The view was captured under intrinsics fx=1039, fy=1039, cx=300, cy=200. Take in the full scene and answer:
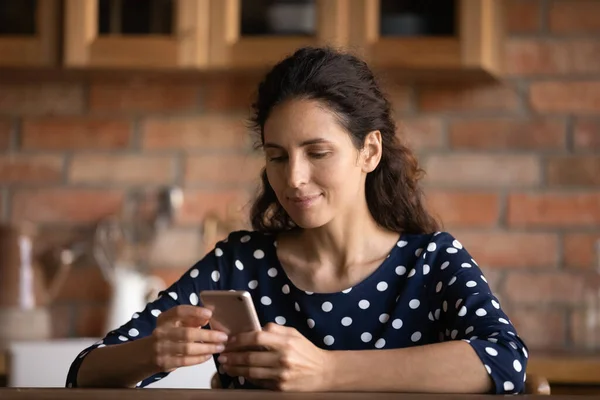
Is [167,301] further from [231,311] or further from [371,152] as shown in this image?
[371,152]

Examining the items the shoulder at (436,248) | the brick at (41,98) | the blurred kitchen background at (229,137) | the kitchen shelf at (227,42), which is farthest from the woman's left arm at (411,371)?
the brick at (41,98)

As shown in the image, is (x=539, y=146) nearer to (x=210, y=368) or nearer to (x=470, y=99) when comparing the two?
(x=470, y=99)

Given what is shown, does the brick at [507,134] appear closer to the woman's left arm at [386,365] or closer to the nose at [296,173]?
the nose at [296,173]

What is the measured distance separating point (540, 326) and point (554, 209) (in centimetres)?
31

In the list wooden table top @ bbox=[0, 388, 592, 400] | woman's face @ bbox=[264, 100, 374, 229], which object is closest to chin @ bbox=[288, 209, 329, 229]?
woman's face @ bbox=[264, 100, 374, 229]

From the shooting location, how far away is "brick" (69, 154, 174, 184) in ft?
9.53

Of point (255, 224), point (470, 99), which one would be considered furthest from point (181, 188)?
point (255, 224)

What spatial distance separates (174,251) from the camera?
2896 millimetres

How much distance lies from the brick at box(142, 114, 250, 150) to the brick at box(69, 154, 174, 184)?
0.05 m

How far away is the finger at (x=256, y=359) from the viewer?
4.50 feet

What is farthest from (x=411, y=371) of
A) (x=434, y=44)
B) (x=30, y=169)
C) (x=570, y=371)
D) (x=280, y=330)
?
(x=30, y=169)

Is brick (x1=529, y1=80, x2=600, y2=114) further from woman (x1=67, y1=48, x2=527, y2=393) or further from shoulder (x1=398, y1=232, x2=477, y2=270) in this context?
shoulder (x1=398, y1=232, x2=477, y2=270)

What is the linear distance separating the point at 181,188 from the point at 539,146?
0.98 metres

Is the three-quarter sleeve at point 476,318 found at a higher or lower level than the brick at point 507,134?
lower
